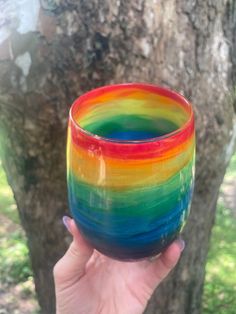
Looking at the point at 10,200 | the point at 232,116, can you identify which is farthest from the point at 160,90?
the point at 10,200

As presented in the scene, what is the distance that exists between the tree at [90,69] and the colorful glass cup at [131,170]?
1.00 ft

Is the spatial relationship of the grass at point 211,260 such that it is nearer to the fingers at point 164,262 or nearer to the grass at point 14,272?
the grass at point 14,272

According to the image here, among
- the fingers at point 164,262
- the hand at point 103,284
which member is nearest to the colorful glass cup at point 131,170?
the fingers at point 164,262

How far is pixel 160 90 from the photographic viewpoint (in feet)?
3.68

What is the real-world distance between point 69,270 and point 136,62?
57cm

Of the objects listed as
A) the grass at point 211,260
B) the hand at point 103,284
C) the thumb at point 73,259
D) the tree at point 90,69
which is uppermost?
the tree at point 90,69

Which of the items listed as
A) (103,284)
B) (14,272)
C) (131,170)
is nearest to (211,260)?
(14,272)

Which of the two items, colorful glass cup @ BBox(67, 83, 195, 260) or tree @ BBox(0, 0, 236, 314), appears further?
tree @ BBox(0, 0, 236, 314)

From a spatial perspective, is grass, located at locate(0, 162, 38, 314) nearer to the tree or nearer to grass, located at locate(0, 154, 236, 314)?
grass, located at locate(0, 154, 236, 314)

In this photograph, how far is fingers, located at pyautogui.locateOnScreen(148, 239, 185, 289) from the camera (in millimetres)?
1216

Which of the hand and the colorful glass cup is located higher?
the colorful glass cup

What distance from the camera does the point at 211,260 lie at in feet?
9.96

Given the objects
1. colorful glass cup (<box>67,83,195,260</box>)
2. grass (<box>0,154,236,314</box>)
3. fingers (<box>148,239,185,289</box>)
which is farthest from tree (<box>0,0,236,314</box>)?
grass (<box>0,154,236,314</box>)

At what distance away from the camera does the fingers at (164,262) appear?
3.99 ft
